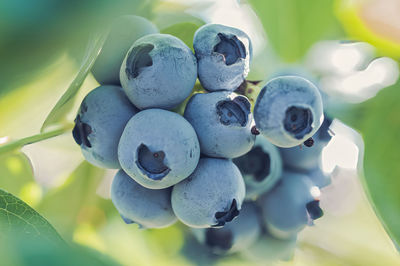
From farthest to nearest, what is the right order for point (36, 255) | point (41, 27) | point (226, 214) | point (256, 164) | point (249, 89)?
point (256, 164)
point (249, 89)
point (226, 214)
point (36, 255)
point (41, 27)

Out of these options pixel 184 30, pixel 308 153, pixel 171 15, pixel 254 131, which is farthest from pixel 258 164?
pixel 171 15

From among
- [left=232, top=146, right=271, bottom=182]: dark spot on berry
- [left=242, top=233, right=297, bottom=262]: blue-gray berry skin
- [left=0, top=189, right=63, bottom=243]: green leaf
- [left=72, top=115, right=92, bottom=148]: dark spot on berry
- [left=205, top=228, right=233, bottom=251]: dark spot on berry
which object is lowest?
[left=242, top=233, right=297, bottom=262]: blue-gray berry skin

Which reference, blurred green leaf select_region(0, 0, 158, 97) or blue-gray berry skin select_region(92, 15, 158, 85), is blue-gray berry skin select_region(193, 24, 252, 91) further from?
blurred green leaf select_region(0, 0, 158, 97)

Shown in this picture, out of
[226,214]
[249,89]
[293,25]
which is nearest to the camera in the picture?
[226,214]

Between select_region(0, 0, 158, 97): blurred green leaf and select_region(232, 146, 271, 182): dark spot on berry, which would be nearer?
select_region(0, 0, 158, 97): blurred green leaf

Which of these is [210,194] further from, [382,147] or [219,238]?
[382,147]

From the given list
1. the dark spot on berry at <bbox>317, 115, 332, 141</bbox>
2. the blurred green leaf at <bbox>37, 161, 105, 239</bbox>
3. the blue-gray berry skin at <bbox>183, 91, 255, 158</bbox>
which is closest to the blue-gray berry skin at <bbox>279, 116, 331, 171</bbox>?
the dark spot on berry at <bbox>317, 115, 332, 141</bbox>
